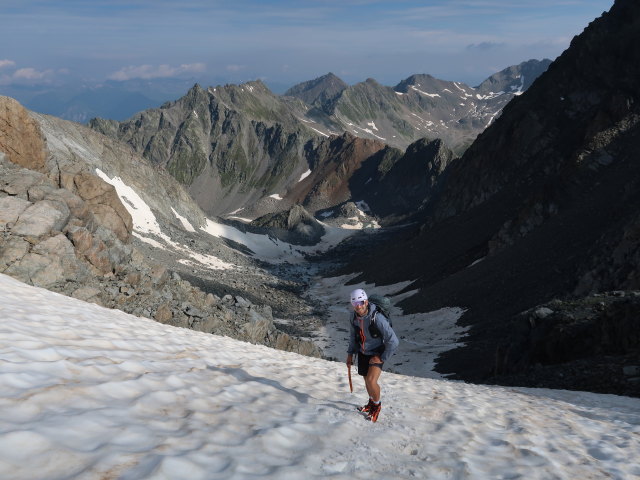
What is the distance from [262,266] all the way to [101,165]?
29815 millimetres

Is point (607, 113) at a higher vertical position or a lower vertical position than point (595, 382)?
higher

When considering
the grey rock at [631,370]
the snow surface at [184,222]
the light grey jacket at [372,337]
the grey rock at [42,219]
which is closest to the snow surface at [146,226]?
the snow surface at [184,222]

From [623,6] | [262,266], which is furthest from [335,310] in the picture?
[623,6]

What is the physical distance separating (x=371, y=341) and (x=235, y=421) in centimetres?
297

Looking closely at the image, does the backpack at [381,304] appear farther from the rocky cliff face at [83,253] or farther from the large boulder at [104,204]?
the large boulder at [104,204]

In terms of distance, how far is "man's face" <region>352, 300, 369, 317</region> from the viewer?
8.79 m

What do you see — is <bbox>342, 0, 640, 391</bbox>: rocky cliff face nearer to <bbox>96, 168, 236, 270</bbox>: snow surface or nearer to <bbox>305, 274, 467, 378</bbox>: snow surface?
<bbox>305, 274, 467, 378</bbox>: snow surface

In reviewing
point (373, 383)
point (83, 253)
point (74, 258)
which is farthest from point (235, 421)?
point (83, 253)

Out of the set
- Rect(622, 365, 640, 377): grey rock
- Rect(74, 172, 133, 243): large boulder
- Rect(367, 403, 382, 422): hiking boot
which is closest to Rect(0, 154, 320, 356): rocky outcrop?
Rect(74, 172, 133, 243): large boulder

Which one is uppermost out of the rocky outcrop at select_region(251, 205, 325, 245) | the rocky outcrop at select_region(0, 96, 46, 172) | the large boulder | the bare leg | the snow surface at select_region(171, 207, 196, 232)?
the rocky outcrop at select_region(251, 205, 325, 245)

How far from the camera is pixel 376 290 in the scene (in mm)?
61344

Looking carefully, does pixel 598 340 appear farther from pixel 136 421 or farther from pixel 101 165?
pixel 101 165

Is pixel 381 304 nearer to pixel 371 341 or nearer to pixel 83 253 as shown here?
pixel 371 341

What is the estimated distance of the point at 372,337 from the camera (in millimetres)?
9086
